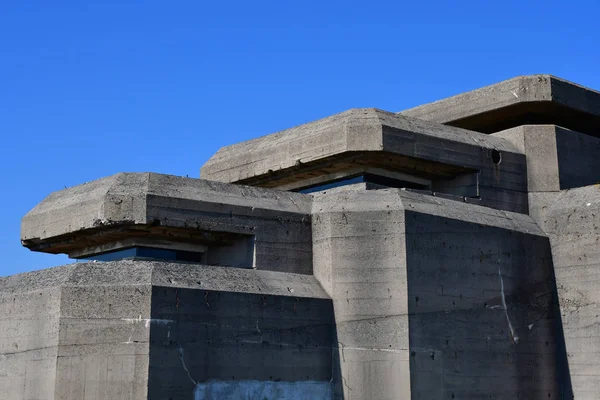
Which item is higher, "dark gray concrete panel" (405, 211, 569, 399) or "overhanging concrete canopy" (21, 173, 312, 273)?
"overhanging concrete canopy" (21, 173, 312, 273)

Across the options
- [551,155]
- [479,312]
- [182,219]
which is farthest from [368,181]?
[182,219]

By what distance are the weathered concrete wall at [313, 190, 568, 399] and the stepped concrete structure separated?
0.03 m

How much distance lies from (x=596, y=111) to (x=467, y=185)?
4.00m

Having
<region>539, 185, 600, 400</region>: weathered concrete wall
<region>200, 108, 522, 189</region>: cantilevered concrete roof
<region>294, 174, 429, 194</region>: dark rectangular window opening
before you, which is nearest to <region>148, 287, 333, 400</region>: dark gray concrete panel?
<region>294, 174, 429, 194</region>: dark rectangular window opening

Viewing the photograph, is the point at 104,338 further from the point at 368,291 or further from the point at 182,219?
the point at 368,291

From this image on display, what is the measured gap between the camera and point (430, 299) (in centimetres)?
1659

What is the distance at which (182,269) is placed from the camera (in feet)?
50.8

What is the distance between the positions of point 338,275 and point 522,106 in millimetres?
6222

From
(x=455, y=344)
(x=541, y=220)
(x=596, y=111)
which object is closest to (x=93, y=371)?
(x=455, y=344)

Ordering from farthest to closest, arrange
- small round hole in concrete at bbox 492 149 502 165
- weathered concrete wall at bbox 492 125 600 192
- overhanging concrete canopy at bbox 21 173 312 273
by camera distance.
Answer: weathered concrete wall at bbox 492 125 600 192, small round hole in concrete at bbox 492 149 502 165, overhanging concrete canopy at bbox 21 173 312 273

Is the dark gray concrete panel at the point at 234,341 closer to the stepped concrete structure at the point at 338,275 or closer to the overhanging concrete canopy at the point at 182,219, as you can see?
the stepped concrete structure at the point at 338,275

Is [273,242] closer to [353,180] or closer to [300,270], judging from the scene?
[300,270]

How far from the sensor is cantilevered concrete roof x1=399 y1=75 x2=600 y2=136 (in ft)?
65.3

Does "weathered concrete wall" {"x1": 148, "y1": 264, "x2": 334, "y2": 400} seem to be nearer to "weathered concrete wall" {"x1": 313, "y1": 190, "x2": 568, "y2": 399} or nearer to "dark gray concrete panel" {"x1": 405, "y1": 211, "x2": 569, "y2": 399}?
"weathered concrete wall" {"x1": 313, "y1": 190, "x2": 568, "y2": 399}
